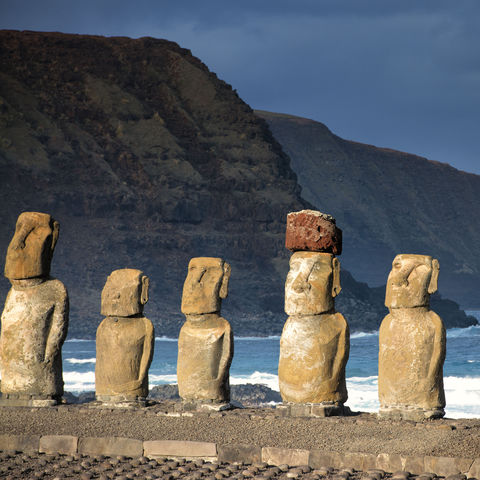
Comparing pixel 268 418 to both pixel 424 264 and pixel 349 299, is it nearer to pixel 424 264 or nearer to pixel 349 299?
pixel 424 264

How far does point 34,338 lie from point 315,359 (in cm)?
424

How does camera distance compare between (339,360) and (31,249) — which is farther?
(31,249)

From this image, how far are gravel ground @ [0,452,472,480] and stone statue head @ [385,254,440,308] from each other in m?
2.89

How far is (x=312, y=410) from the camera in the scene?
12.7m

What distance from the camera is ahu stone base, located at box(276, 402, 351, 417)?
12.7 meters

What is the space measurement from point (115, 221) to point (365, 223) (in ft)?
135

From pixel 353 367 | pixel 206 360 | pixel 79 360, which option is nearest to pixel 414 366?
pixel 206 360

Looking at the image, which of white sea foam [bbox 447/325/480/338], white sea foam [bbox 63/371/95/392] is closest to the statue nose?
white sea foam [bbox 63/371/95/392]

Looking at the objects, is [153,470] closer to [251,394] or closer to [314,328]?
[314,328]

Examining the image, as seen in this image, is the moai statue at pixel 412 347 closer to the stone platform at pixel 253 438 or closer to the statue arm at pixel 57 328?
the stone platform at pixel 253 438

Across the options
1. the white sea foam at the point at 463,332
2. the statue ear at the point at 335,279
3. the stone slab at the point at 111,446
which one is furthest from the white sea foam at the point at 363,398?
the white sea foam at the point at 463,332

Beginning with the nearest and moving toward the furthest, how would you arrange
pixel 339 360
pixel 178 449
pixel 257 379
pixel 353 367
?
pixel 178 449 < pixel 339 360 < pixel 257 379 < pixel 353 367

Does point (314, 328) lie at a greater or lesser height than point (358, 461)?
greater

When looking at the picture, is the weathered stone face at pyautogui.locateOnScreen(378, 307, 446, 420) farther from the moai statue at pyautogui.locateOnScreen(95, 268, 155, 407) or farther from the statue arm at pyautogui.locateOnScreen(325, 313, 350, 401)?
the moai statue at pyautogui.locateOnScreen(95, 268, 155, 407)
